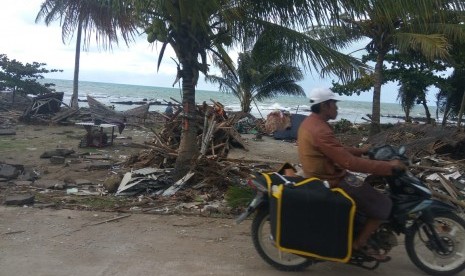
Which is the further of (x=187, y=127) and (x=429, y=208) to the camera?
(x=187, y=127)

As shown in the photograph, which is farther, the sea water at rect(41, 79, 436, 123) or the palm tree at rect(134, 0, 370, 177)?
the sea water at rect(41, 79, 436, 123)

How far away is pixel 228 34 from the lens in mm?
8367

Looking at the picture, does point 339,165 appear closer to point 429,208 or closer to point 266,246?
point 429,208

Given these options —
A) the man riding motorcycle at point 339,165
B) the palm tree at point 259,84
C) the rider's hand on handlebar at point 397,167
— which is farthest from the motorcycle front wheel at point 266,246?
the palm tree at point 259,84

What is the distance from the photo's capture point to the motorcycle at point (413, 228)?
4.20m

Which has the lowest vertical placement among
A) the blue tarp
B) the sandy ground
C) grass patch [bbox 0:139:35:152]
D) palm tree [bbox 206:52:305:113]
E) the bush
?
grass patch [bbox 0:139:35:152]

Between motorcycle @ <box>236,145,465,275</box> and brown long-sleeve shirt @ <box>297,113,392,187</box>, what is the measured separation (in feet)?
0.79

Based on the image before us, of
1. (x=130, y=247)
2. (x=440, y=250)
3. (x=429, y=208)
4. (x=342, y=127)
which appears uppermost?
(x=429, y=208)

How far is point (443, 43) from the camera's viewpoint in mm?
13203

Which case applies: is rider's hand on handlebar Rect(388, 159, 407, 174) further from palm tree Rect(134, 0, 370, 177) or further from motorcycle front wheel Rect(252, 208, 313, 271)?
palm tree Rect(134, 0, 370, 177)

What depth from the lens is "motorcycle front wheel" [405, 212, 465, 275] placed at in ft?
14.0

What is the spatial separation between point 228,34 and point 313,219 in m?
5.04

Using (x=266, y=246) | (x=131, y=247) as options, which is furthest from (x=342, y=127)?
(x=266, y=246)

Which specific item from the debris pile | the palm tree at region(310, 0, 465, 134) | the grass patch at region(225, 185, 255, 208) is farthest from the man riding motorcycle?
the debris pile
